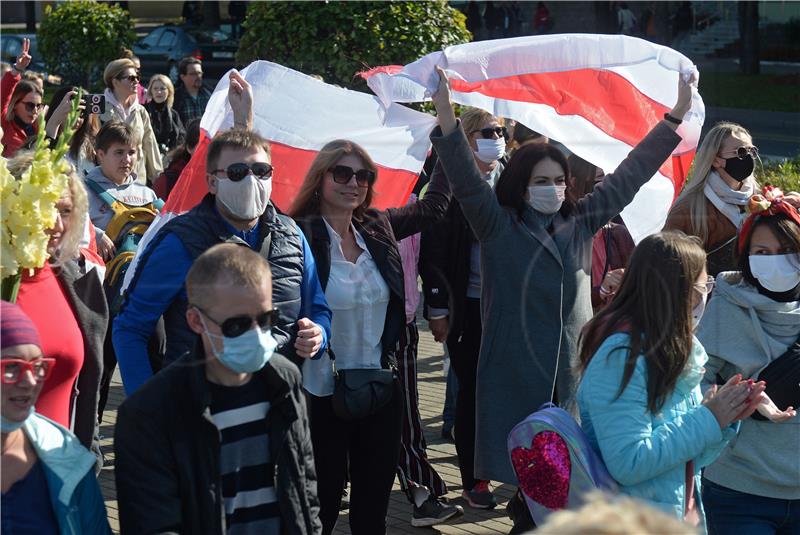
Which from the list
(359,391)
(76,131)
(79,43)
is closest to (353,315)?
(359,391)

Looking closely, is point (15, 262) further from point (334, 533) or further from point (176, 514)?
point (334, 533)

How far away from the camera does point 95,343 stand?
160 inches

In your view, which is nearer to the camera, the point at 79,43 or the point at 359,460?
the point at 359,460

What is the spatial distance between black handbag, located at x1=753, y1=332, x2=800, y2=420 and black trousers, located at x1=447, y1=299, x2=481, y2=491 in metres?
2.16

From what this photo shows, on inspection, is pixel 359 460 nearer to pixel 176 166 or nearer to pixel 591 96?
pixel 591 96

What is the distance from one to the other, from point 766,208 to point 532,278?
1.02 m

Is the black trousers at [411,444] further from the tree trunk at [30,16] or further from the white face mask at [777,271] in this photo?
the tree trunk at [30,16]

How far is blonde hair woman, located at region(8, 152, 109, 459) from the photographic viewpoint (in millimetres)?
3850

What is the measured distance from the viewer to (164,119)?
11703 millimetres

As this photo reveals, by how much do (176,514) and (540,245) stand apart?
2.34 m

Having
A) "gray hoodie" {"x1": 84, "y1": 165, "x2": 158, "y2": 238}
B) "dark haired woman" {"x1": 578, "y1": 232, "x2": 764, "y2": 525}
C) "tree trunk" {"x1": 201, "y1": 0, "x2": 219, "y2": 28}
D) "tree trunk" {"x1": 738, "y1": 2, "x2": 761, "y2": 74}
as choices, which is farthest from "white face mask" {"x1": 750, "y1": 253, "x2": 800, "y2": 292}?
"tree trunk" {"x1": 201, "y1": 0, "x2": 219, "y2": 28}

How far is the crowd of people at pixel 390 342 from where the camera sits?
3.34m

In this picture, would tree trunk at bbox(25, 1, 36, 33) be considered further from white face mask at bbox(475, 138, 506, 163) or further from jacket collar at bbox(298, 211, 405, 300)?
jacket collar at bbox(298, 211, 405, 300)

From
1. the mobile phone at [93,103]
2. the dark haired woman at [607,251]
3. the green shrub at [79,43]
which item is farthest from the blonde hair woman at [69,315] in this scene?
the green shrub at [79,43]
